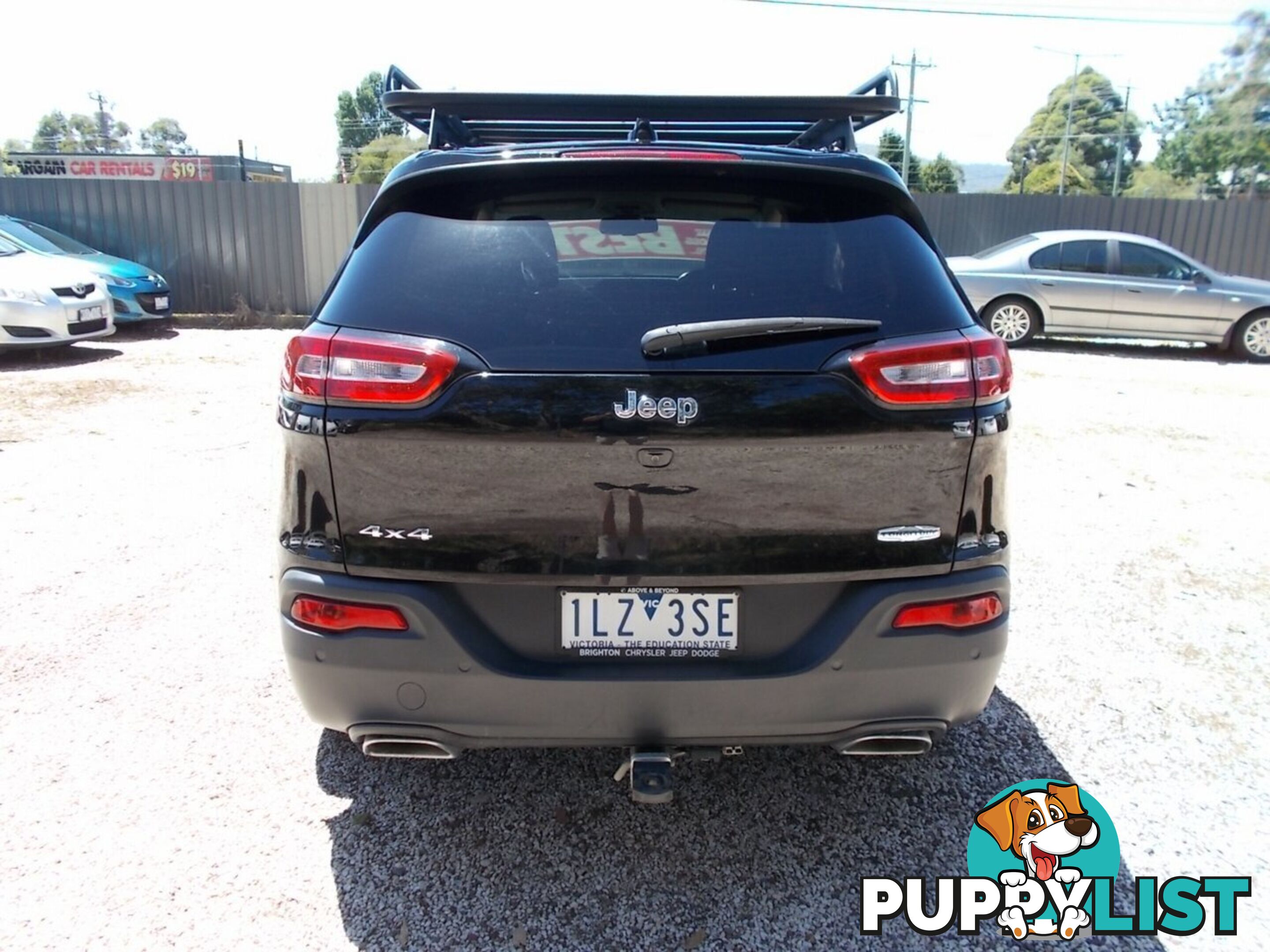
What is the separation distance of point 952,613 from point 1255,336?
12859 mm

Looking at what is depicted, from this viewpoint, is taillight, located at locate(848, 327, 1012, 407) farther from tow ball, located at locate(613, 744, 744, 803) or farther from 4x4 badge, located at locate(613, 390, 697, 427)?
tow ball, located at locate(613, 744, 744, 803)

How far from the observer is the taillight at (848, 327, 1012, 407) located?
2027 millimetres

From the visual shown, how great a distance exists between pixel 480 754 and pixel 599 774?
16.5 inches

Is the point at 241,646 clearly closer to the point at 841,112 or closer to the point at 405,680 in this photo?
the point at 405,680

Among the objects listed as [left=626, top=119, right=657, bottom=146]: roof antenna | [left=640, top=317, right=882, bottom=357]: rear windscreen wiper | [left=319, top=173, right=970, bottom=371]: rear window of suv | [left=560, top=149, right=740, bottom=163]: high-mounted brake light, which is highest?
[left=626, top=119, right=657, bottom=146]: roof antenna

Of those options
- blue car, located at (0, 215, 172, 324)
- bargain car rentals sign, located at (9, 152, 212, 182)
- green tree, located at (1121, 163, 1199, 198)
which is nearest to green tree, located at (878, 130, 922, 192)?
green tree, located at (1121, 163, 1199, 198)

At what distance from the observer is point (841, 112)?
9.70 feet

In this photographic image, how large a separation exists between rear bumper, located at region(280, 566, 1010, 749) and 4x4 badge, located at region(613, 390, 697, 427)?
553 mm

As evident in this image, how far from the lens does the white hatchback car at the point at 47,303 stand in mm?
10117

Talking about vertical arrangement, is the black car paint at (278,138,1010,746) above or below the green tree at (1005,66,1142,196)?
below

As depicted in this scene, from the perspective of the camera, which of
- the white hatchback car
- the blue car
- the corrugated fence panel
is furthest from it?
the corrugated fence panel

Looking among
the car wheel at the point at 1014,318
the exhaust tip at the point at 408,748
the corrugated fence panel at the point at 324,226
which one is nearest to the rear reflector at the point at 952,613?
the exhaust tip at the point at 408,748

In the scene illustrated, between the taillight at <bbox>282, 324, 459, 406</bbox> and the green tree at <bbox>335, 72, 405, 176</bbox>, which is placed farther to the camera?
the green tree at <bbox>335, 72, 405, 176</bbox>

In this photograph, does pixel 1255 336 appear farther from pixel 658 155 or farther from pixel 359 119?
pixel 359 119
